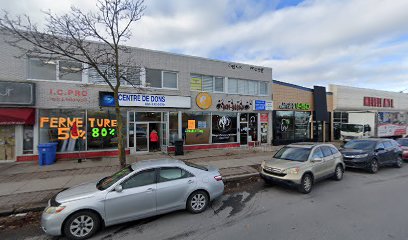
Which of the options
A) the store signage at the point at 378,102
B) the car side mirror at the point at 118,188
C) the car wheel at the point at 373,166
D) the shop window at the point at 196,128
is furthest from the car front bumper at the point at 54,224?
the store signage at the point at 378,102

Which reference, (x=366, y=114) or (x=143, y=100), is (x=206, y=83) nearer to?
(x=143, y=100)

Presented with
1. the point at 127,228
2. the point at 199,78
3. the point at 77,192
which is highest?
the point at 199,78

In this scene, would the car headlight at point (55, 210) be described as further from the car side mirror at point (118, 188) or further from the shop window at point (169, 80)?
the shop window at point (169, 80)

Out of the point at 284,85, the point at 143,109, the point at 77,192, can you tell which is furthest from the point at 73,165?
the point at 284,85

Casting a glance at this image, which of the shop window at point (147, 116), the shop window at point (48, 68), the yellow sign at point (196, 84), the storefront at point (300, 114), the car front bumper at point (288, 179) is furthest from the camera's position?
the storefront at point (300, 114)

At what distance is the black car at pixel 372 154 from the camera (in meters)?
9.84

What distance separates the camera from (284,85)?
64.5ft

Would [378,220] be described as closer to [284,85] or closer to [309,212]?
[309,212]

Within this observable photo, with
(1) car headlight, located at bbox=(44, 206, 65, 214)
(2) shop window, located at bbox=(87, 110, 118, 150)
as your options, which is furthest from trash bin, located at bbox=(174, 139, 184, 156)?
(1) car headlight, located at bbox=(44, 206, 65, 214)

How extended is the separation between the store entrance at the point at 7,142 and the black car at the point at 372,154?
17.0 m

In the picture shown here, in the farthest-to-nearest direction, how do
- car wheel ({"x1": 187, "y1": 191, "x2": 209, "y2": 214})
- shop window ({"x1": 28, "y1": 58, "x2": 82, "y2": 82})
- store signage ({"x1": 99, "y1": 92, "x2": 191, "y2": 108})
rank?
store signage ({"x1": 99, "y1": 92, "x2": 191, "y2": 108}) → shop window ({"x1": 28, "y1": 58, "x2": 82, "y2": 82}) → car wheel ({"x1": 187, "y1": 191, "x2": 209, "y2": 214})

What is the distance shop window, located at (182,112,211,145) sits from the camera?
15266mm

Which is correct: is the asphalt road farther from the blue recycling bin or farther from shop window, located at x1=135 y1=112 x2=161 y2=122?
shop window, located at x1=135 y1=112 x2=161 y2=122

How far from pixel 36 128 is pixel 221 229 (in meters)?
11.7
